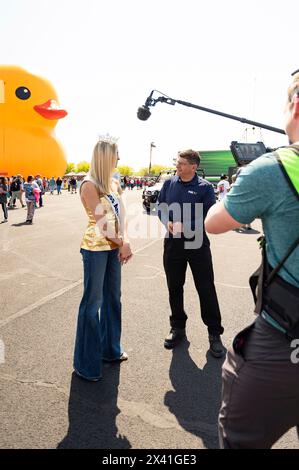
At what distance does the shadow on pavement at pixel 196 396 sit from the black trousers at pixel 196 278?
37 cm

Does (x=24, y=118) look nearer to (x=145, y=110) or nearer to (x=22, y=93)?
(x=22, y=93)

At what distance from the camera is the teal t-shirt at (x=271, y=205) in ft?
3.90

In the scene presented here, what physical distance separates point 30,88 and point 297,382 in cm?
2665

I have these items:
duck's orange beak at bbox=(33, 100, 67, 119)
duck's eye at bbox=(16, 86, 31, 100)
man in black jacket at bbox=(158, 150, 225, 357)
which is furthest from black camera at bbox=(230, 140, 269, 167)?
duck's eye at bbox=(16, 86, 31, 100)

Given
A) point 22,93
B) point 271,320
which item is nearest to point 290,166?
point 271,320

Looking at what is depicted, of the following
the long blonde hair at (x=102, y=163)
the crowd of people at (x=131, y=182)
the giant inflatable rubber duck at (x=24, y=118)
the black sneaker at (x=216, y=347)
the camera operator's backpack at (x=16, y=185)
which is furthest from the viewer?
the crowd of people at (x=131, y=182)

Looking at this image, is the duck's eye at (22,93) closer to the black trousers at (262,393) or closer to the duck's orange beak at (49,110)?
the duck's orange beak at (49,110)

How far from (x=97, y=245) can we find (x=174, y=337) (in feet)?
4.77

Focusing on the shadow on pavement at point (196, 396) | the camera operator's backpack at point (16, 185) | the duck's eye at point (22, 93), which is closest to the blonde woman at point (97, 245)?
Answer: the shadow on pavement at point (196, 396)

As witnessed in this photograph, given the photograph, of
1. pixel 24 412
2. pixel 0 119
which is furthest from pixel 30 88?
pixel 24 412

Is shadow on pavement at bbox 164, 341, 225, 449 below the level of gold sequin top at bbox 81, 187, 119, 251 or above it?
below

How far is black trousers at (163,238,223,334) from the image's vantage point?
3439 millimetres

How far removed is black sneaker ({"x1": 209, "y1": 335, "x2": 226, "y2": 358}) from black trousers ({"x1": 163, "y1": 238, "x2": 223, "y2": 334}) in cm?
6

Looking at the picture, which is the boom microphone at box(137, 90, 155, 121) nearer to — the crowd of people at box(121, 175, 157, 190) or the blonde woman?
the blonde woman
